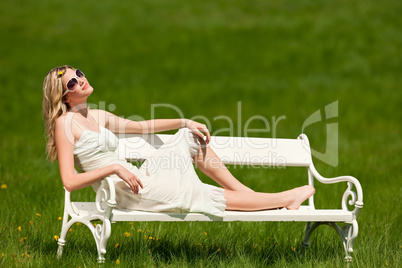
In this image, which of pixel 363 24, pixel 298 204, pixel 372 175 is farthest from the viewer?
pixel 363 24

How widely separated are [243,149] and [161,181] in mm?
1140

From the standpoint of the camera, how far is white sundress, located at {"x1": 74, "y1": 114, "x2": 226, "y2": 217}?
410 centimetres

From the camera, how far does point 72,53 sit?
579 inches

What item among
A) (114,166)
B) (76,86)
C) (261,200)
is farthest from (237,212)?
(76,86)

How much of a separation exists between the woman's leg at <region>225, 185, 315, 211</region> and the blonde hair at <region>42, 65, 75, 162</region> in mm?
1297

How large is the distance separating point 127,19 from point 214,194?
45.7 ft

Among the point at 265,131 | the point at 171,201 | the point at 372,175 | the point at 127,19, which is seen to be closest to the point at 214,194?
the point at 171,201

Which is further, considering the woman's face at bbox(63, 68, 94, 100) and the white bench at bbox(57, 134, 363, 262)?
the woman's face at bbox(63, 68, 94, 100)

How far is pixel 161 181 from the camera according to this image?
4.18 meters

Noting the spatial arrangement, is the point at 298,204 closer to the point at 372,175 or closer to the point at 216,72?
the point at 372,175

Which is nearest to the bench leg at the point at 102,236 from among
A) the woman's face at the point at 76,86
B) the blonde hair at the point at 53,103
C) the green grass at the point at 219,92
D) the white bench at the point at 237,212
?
the white bench at the point at 237,212

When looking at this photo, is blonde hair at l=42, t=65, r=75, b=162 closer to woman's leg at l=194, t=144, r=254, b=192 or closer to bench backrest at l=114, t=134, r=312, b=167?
bench backrest at l=114, t=134, r=312, b=167

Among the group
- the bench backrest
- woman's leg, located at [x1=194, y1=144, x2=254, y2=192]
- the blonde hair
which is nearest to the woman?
the blonde hair

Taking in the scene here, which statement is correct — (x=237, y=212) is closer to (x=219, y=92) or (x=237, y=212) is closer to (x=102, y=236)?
(x=102, y=236)
